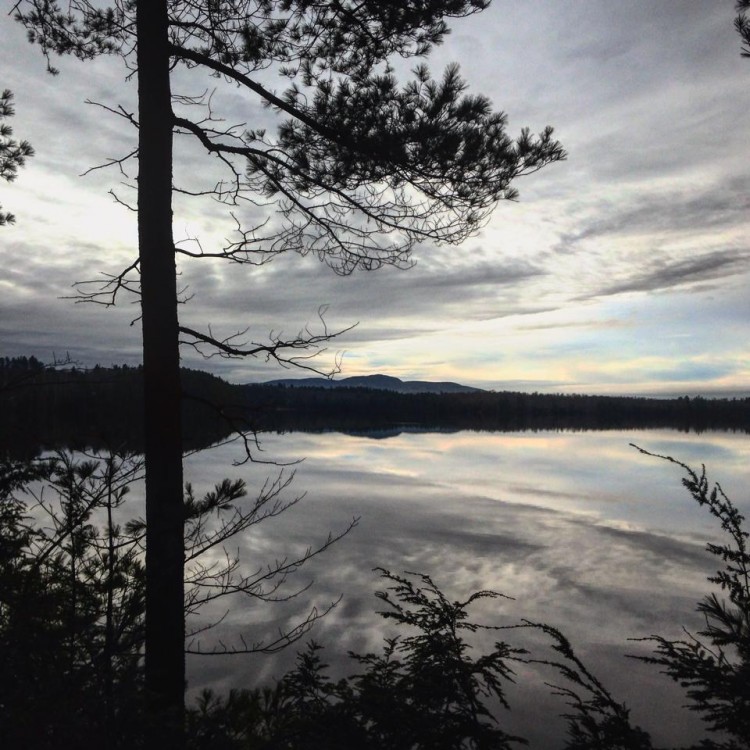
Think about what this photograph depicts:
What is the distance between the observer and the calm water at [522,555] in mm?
8312

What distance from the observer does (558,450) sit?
139 feet

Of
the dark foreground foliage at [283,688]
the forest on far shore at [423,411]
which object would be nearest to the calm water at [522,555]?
the dark foreground foliage at [283,688]

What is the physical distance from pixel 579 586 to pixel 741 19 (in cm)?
1093

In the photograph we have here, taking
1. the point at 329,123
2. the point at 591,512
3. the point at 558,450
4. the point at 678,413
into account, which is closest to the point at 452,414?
the point at 678,413

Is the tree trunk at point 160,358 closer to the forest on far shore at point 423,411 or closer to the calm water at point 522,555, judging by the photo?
the calm water at point 522,555

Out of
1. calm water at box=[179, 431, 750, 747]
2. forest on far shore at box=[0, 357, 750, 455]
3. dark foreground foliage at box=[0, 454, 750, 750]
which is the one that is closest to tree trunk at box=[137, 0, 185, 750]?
dark foreground foliage at box=[0, 454, 750, 750]

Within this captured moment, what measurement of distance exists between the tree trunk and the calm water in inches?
164

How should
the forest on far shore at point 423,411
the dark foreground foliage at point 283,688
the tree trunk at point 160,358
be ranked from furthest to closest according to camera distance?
the forest on far shore at point 423,411 → the tree trunk at point 160,358 → the dark foreground foliage at point 283,688

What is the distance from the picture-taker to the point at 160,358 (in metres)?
4.57

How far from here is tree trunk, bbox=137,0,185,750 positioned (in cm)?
429

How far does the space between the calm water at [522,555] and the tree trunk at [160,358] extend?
4.17 m

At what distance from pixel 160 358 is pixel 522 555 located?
1131cm

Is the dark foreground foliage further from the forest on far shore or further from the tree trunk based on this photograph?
the forest on far shore

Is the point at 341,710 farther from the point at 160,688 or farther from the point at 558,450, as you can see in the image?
the point at 558,450
